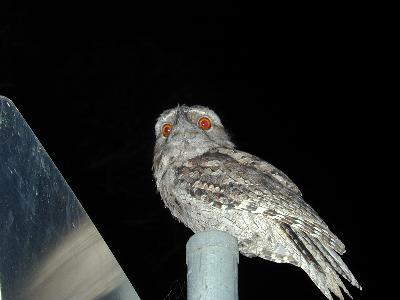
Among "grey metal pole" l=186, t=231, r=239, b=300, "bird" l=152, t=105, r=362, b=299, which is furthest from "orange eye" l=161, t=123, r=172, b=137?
"grey metal pole" l=186, t=231, r=239, b=300

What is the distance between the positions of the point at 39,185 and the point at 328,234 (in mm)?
1231

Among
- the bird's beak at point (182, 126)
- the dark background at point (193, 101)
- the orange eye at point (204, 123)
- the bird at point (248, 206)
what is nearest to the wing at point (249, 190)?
the bird at point (248, 206)

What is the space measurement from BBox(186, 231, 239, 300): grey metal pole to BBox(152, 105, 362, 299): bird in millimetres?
716

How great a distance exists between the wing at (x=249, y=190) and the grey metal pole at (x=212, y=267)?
77 centimetres

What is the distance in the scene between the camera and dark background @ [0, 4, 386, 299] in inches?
190

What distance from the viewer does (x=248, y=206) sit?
1.98m

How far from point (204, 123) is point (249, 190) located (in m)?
0.67

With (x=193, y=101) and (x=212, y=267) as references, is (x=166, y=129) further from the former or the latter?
(x=193, y=101)

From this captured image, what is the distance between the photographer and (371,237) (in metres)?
5.41

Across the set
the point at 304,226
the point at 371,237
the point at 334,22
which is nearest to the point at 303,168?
the point at 371,237

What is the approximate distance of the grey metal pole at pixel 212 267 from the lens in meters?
1.03

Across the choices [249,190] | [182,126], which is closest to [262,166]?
[249,190]

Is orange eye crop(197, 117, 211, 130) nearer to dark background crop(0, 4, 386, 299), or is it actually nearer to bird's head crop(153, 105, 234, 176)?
bird's head crop(153, 105, 234, 176)

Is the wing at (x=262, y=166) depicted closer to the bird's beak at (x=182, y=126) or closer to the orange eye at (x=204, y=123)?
the bird's beak at (x=182, y=126)
